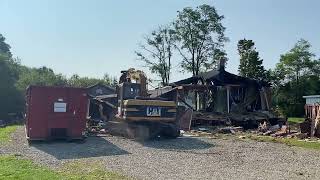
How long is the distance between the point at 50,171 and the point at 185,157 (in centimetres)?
454

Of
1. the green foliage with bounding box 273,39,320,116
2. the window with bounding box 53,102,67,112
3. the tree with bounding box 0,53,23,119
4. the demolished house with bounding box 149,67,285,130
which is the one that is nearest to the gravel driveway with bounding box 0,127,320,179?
the window with bounding box 53,102,67,112

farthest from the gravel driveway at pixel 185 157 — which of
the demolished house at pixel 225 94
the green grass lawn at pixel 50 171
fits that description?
the demolished house at pixel 225 94

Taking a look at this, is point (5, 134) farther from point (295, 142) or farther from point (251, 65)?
point (251, 65)

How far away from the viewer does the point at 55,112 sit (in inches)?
741

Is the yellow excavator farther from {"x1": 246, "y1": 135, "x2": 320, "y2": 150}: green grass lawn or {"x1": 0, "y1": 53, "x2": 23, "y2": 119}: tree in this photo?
{"x1": 0, "y1": 53, "x2": 23, "y2": 119}: tree

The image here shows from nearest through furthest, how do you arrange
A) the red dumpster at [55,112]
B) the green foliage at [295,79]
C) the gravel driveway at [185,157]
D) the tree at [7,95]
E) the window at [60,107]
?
the gravel driveway at [185,157] → the red dumpster at [55,112] → the window at [60,107] → the tree at [7,95] → the green foliage at [295,79]

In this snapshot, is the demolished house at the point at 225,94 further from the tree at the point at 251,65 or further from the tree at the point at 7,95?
the tree at the point at 251,65

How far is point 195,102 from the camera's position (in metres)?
A: 37.1

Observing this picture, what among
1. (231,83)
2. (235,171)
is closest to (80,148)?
(235,171)

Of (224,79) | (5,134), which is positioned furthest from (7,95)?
(5,134)

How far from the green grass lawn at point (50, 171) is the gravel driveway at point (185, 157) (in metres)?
0.46

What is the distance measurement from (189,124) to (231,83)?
840 cm

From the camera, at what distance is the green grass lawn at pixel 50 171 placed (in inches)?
403

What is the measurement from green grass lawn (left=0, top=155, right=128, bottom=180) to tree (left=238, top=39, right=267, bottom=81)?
53.0m
